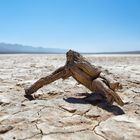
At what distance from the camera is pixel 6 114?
14.9 feet

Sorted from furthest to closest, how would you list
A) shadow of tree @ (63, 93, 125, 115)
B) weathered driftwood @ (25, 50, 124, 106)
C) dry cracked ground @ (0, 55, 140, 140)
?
weathered driftwood @ (25, 50, 124, 106)
shadow of tree @ (63, 93, 125, 115)
dry cracked ground @ (0, 55, 140, 140)

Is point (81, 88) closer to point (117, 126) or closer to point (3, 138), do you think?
point (117, 126)

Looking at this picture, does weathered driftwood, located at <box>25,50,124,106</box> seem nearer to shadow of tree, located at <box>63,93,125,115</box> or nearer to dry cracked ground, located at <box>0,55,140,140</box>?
shadow of tree, located at <box>63,93,125,115</box>

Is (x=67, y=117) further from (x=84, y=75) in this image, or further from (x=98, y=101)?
(x=84, y=75)

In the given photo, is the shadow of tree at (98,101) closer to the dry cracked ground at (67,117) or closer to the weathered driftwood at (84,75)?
the dry cracked ground at (67,117)

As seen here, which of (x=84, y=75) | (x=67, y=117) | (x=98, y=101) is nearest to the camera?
(x=67, y=117)

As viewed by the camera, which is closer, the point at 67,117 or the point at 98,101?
the point at 67,117

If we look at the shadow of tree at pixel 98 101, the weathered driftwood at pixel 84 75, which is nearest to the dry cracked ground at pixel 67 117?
the shadow of tree at pixel 98 101

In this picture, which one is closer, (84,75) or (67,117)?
(67,117)

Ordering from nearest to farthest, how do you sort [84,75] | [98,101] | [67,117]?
[67,117] < [98,101] < [84,75]

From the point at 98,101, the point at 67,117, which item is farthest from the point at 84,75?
the point at 67,117

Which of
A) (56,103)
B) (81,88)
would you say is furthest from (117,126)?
(81,88)

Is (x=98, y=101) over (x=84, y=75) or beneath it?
beneath

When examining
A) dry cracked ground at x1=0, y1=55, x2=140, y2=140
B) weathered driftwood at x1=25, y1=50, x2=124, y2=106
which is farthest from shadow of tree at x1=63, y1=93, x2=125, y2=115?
weathered driftwood at x1=25, y1=50, x2=124, y2=106
